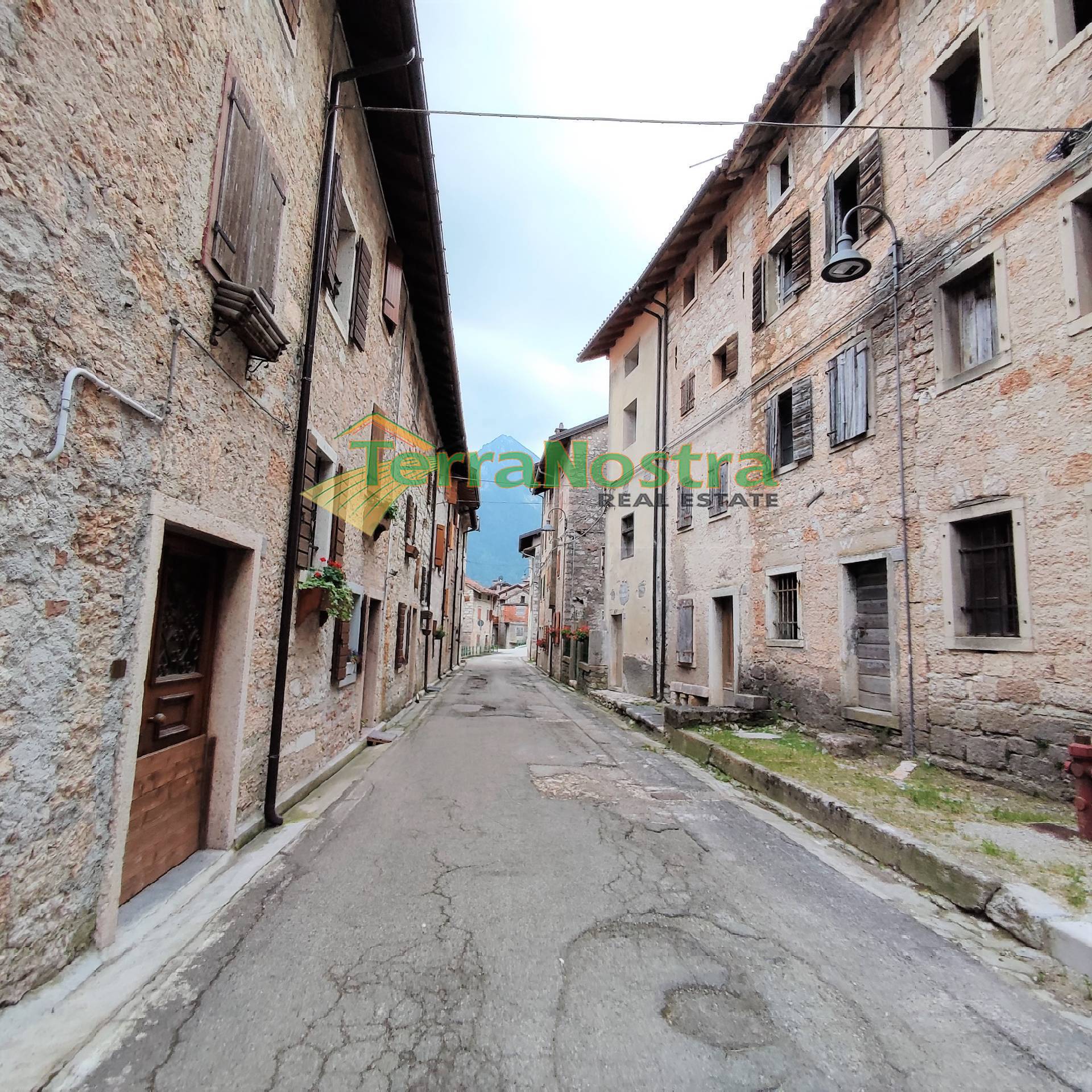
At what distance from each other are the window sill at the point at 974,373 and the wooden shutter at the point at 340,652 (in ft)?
23.4

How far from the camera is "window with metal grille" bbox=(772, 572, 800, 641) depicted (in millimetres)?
9453

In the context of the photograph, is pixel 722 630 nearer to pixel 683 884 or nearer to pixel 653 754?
pixel 653 754

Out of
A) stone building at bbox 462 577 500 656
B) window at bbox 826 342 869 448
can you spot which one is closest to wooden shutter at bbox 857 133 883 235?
window at bbox 826 342 869 448

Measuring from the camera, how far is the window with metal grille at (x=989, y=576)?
19.9ft

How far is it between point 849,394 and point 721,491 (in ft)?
12.1

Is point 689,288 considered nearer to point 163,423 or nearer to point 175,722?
point 163,423

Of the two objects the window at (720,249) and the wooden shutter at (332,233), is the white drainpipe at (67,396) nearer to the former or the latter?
the wooden shutter at (332,233)

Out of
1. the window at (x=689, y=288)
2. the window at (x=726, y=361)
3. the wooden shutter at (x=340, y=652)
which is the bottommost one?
the wooden shutter at (x=340, y=652)

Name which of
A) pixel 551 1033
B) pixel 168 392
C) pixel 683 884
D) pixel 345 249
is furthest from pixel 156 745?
pixel 345 249

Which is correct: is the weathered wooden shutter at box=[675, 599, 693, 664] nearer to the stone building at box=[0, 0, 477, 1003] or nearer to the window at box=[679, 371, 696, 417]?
the window at box=[679, 371, 696, 417]

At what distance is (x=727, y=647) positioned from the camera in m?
11.9

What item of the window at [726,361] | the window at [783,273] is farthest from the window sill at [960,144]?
the window at [726,361]

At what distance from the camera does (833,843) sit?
15.6ft

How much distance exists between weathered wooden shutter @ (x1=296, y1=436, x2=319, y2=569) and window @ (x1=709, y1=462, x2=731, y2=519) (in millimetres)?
7948
